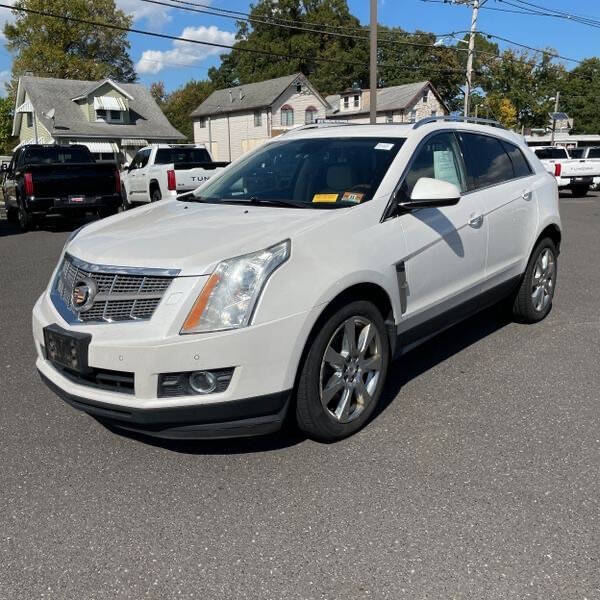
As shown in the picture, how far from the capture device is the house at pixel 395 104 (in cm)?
5306

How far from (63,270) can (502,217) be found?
125 inches

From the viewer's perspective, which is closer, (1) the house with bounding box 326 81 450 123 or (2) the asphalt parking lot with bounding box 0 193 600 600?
(2) the asphalt parking lot with bounding box 0 193 600 600

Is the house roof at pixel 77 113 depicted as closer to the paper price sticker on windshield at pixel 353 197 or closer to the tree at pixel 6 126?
the tree at pixel 6 126

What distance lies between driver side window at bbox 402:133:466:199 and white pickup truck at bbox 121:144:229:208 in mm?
11807

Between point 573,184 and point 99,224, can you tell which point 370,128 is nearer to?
point 99,224

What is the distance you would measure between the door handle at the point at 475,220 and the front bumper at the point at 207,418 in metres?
2.07

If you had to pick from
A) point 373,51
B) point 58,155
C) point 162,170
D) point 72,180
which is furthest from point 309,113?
point 72,180

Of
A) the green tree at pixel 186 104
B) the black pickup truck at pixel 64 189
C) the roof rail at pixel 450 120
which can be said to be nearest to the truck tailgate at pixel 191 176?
the black pickup truck at pixel 64 189

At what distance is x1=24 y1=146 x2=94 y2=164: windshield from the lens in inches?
572

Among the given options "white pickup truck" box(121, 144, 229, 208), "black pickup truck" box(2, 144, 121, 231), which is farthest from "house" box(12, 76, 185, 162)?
"black pickup truck" box(2, 144, 121, 231)

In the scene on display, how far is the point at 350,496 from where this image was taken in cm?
300

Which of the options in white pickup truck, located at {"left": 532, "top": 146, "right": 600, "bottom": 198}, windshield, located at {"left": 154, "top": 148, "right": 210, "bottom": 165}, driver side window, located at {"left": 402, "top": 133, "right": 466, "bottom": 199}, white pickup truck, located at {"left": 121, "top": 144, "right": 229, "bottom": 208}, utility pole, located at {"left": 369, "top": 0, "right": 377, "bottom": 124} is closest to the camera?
driver side window, located at {"left": 402, "top": 133, "right": 466, "bottom": 199}

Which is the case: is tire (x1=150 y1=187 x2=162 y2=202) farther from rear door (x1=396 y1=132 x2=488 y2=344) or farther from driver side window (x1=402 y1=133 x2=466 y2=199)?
rear door (x1=396 y1=132 x2=488 y2=344)

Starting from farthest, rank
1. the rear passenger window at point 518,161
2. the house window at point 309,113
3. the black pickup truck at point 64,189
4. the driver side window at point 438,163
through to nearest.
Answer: the house window at point 309,113, the black pickup truck at point 64,189, the rear passenger window at point 518,161, the driver side window at point 438,163
